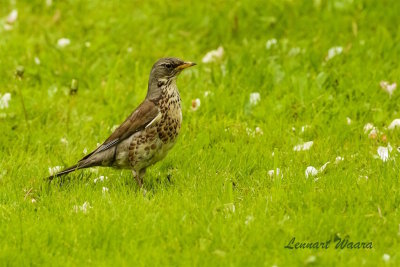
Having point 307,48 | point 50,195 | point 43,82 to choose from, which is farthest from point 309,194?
point 43,82

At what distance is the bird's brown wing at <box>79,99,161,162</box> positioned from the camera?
23.4ft

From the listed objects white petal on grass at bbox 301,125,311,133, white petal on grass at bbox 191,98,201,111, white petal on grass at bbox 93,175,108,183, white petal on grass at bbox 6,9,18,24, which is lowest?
white petal on grass at bbox 301,125,311,133

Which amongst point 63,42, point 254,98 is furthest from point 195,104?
point 63,42

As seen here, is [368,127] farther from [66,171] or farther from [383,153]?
[66,171]

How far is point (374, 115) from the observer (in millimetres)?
8273

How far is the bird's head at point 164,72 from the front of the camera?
7387mm

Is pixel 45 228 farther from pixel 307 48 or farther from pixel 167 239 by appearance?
pixel 307 48

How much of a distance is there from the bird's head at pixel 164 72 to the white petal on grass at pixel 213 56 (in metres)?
2.32

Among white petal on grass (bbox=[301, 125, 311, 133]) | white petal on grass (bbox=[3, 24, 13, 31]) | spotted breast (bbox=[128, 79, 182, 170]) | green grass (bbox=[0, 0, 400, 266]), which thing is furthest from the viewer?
Answer: white petal on grass (bbox=[3, 24, 13, 31])

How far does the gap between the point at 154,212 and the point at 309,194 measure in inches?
50.7

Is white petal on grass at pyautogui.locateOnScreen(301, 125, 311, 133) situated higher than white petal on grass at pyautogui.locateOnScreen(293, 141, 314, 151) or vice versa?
white petal on grass at pyautogui.locateOnScreen(301, 125, 311, 133)

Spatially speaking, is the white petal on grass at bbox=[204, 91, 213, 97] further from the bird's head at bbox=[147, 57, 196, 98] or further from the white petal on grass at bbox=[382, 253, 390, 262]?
the white petal on grass at bbox=[382, 253, 390, 262]

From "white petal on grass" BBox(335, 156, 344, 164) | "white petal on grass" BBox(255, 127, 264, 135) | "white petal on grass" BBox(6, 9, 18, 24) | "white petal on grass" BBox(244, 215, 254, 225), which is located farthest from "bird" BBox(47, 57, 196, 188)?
"white petal on grass" BBox(6, 9, 18, 24)

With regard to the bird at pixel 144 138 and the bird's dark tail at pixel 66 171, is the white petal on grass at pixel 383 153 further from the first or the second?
the bird's dark tail at pixel 66 171
